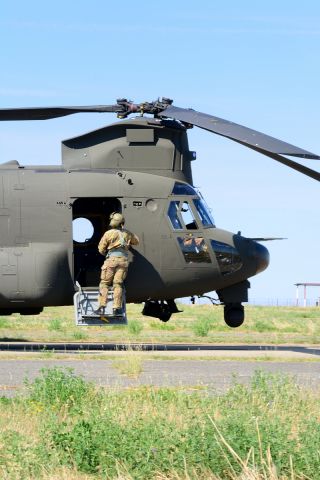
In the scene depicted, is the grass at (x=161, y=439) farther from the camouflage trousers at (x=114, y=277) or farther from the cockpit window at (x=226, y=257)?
the cockpit window at (x=226, y=257)

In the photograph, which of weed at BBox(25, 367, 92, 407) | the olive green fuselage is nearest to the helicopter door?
the olive green fuselage

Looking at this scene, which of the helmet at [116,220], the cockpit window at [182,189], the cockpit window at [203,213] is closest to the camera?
the helmet at [116,220]

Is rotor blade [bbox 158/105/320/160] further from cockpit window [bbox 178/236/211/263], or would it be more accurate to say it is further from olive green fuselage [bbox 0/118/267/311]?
cockpit window [bbox 178/236/211/263]

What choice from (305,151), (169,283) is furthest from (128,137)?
(305,151)

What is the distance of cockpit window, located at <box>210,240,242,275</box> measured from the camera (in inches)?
788

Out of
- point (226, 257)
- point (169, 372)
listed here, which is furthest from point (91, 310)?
point (169, 372)

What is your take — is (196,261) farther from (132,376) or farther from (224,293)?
(132,376)

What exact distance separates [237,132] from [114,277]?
3.98 metres

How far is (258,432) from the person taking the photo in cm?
711

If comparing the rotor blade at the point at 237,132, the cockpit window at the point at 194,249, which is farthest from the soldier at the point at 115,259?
the rotor blade at the point at 237,132

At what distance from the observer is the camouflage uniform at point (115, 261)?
1889 centimetres

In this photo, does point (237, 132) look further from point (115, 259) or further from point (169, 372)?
point (169, 372)

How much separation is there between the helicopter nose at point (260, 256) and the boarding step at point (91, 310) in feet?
10.4

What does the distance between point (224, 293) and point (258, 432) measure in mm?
13648
